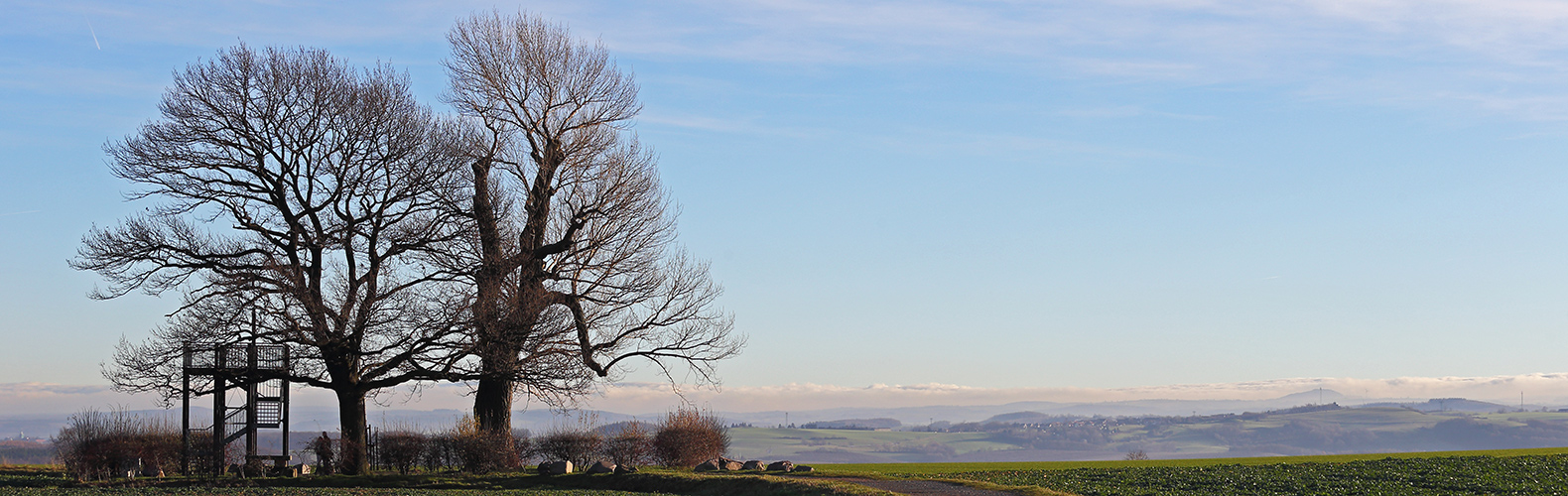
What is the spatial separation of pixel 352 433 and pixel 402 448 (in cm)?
239

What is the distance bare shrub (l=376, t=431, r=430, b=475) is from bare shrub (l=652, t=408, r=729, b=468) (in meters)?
5.92

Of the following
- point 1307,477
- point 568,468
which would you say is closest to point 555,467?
point 568,468

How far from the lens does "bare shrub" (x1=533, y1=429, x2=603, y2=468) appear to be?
105ft

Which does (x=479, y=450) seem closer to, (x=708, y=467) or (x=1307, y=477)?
(x=708, y=467)

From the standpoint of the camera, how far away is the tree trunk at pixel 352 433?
31.7m

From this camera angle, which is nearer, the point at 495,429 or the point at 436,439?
the point at 436,439

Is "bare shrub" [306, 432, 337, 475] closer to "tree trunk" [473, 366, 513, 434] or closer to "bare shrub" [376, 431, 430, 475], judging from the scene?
"bare shrub" [376, 431, 430, 475]

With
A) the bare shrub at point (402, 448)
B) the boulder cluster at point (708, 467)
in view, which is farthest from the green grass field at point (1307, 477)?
the bare shrub at point (402, 448)

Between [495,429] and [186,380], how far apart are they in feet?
26.1

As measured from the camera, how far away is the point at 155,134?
108ft

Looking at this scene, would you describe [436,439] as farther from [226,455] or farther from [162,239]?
[162,239]

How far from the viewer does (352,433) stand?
3297 cm

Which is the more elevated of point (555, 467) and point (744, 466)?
point (555, 467)

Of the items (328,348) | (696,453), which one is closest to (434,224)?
(328,348)
